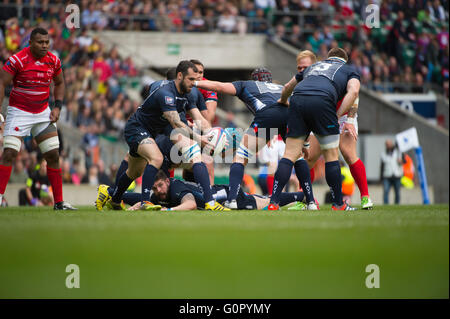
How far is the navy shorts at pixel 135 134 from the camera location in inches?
374

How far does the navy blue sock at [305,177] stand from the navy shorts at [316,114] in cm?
92

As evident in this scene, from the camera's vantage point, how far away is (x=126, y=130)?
967cm

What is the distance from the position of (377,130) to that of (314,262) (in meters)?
21.5

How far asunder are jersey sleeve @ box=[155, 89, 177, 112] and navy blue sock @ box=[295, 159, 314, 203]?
71.4 inches

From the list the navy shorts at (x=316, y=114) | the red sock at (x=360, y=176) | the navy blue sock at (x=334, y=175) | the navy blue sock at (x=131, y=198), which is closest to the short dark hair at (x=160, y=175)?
the navy blue sock at (x=131, y=198)

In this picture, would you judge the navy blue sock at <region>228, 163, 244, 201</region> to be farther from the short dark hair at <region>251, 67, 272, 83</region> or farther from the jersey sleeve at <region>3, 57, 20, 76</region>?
the jersey sleeve at <region>3, 57, 20, 76</region>

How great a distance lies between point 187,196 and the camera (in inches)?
391

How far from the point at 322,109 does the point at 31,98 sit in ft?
12.3

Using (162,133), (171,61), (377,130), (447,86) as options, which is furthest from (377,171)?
(162,133)

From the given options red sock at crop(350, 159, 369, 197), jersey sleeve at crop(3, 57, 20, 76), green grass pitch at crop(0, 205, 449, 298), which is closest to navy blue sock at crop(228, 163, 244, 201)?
red sock at crop(350, 159, 369, 197)

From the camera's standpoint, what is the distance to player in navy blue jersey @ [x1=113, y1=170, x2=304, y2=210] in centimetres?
995

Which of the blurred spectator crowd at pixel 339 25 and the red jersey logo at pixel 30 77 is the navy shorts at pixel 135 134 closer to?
the red jersey logo at pixel 30 77

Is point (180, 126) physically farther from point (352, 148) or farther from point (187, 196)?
point (352, 148)
